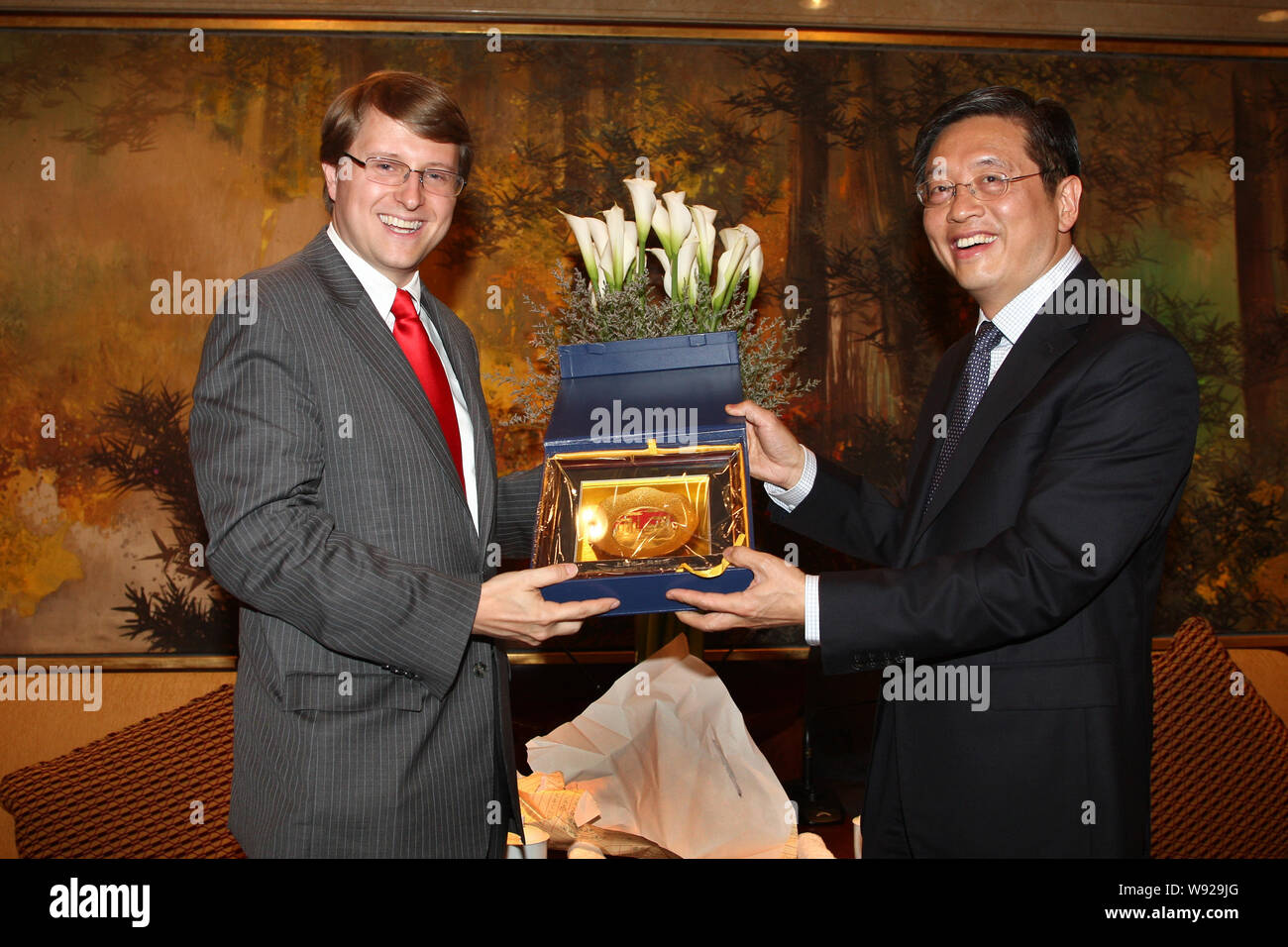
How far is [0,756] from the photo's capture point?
6.81 feet

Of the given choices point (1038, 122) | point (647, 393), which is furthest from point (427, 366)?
point (1038, 122)

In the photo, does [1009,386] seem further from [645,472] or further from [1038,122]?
[645,472]

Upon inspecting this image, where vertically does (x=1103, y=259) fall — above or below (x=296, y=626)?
above

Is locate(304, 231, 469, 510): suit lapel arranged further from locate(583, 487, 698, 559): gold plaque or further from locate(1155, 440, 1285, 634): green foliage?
locate(1155, 440, 1285, 634): green foliage

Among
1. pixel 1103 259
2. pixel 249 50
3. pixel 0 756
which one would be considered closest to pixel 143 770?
pixel 0 756

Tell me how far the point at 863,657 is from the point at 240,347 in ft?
4.13

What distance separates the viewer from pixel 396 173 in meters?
1.81

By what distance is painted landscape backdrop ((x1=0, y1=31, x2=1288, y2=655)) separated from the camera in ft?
12.6

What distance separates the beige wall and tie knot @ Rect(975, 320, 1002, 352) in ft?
5.92

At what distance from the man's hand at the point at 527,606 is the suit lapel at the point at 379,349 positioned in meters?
0.21

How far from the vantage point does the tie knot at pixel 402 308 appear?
1.84 metres

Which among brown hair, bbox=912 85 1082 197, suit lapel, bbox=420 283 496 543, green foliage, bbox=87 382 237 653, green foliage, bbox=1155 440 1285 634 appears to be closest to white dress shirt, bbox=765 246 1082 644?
brown hair, bbox=912 85 1082 197
